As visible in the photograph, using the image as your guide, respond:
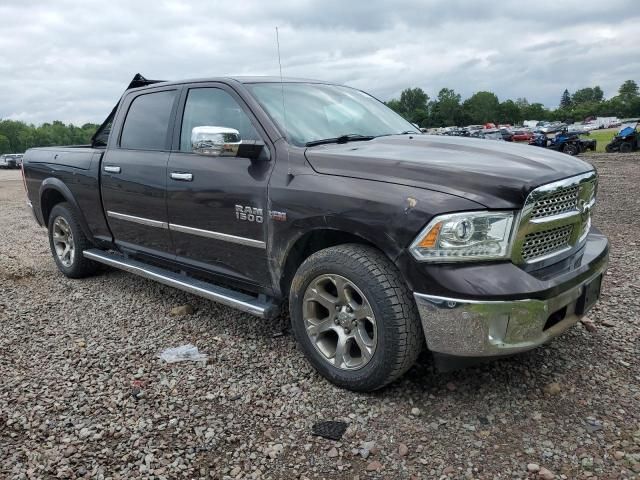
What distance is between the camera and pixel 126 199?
4.43 m

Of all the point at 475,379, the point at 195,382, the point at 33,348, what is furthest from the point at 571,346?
the point at 33,348

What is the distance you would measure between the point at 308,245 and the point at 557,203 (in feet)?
4.64

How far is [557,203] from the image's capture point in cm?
279

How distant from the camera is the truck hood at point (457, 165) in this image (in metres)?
2.55

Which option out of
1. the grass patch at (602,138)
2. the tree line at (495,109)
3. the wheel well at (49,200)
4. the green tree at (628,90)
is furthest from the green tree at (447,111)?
the wheel well at (49,200)

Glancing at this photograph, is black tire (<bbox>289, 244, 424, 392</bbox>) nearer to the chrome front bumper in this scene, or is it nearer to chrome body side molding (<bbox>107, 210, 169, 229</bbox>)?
the chrome front bumper

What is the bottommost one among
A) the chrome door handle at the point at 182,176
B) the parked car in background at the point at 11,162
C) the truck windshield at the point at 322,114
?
the parked car in background at the point at 11,162

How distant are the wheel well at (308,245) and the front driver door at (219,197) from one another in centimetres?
14

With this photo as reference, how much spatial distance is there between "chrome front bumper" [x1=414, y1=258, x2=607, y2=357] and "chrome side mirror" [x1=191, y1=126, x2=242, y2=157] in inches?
56.7

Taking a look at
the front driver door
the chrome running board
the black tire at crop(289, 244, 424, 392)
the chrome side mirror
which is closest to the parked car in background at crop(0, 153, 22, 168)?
the chrome running board

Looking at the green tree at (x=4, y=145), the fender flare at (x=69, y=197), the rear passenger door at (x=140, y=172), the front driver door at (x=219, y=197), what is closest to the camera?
the front driver door at (x=219, y=197)

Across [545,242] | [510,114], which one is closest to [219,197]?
[545,242]

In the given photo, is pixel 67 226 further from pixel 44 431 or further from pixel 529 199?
pixel 529 199

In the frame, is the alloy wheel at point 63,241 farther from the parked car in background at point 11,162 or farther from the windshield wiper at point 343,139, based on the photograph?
the parked car in background at point 11,162
